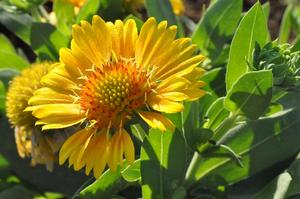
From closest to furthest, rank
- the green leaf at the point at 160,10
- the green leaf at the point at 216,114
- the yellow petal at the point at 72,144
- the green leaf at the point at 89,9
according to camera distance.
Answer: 1. the yellow petal at the point at 72,144
2. the green leaf at the point at 216,114
3. the green leaf at the point at 160,10
4. the green leaf at the point at 89,9

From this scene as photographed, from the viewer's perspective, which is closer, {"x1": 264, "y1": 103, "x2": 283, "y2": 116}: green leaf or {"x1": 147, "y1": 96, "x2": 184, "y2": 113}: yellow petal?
{"x1": 147, "y1": 96, "x2": 184, "y2": 113}: yellow petal

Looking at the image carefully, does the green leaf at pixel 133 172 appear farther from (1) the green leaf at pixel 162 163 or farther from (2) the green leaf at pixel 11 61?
(2) the green leaf at pixel 11 61

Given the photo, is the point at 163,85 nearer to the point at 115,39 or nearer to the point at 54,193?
the point at 115,39

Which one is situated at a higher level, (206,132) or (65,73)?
(65,73)

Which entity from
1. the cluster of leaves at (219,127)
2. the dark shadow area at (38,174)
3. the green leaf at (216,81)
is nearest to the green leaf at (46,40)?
the cluster of leaves at (219,127)

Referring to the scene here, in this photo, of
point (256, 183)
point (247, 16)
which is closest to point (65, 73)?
point (247, 16)

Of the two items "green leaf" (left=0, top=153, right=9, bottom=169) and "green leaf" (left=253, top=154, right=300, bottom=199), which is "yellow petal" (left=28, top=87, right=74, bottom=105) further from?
"green leaf" (left=0, top=153, right=9, bottom=169)

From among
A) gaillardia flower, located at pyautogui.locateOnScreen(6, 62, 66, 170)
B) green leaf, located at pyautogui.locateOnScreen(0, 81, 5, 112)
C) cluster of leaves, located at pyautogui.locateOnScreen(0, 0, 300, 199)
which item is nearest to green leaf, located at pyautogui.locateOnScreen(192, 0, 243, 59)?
cluster of leaves, located at pyautogui.locateOnScreen(0, 0, 300, 199)
